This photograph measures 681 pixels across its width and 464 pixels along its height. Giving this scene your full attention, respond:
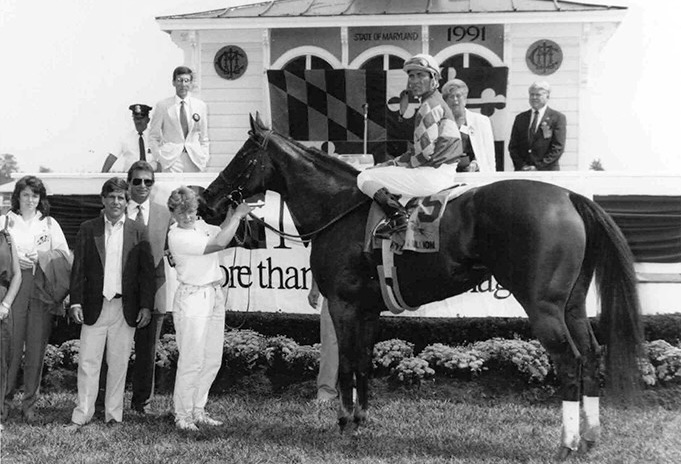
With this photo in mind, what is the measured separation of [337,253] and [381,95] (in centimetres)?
531

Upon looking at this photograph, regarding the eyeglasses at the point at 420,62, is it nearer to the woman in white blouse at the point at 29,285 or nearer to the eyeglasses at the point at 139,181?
the eyeglasses at the point at 139,181

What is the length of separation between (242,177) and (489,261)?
6.79ft

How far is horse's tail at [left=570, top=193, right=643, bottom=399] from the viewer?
4.86 m

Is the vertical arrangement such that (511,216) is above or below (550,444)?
above

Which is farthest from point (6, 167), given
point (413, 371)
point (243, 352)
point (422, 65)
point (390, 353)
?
point (422, 65)

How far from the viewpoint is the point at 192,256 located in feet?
18.5

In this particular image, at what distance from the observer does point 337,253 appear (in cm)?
548

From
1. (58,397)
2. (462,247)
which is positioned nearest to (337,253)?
(462,247)

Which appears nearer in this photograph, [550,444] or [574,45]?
[550,444]

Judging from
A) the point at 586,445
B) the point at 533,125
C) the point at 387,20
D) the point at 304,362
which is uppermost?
the point at 387,20

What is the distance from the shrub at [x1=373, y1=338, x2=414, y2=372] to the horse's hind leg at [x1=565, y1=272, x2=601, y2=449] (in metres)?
2.13

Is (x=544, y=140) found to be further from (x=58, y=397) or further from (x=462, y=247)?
(x=58, y=397)

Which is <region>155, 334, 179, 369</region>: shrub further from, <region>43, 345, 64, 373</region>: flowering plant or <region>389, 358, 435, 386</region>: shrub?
<region>389, 358, 435, 386</region>: shrub

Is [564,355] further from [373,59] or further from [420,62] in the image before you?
[373,59]
